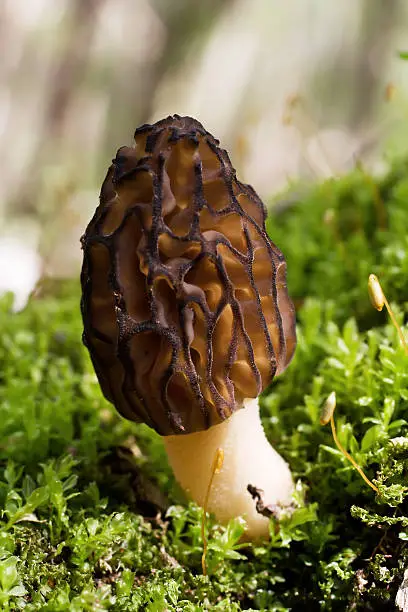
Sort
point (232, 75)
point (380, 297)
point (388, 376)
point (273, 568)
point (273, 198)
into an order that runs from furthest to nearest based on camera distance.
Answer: point (232, 75)
point (273, 198)
point (388, 376)
point (273, 568)
point (380, 297)

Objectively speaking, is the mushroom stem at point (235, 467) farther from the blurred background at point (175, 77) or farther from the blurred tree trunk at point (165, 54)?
the blurred tree trunk at point (165, 54)

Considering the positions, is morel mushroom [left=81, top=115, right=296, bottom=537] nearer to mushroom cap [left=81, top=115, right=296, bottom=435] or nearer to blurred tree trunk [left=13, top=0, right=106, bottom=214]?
mushroom cap [left=81, top=115, right=296, bottom=435]

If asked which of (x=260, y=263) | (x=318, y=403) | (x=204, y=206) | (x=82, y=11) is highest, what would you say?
(x=82, y=11)

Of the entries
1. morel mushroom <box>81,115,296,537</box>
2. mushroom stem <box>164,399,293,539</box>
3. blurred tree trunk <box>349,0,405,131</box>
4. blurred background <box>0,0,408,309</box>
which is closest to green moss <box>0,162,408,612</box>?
mushroom stem <box>164,399,293,539</box>

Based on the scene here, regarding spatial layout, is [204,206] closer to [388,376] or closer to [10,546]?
[388,376]

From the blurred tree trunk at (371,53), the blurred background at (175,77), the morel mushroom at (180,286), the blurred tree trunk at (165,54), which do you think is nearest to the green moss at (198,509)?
the morel mushroom at (180,286)

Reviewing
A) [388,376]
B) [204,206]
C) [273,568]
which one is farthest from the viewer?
[388,376]

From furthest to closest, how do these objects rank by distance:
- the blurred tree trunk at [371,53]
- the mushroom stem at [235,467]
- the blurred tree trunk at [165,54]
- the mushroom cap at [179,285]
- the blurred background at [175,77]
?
1. the blurred tree trunk at [371,53]
2. the blurred tree trunk at [165,54]
3. the blurred background at [175,77]
4. the mushroom stem at [235,467]
5. the mushroom cap at [179,285]

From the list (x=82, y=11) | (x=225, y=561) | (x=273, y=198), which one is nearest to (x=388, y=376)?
(x=225, y=561)
